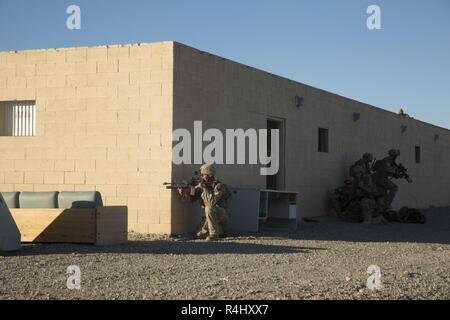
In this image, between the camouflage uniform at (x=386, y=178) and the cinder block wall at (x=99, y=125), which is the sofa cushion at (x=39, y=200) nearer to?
the cinder block wall at (x=99, y=125)

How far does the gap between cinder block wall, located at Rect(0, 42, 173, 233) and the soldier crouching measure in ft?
1.99

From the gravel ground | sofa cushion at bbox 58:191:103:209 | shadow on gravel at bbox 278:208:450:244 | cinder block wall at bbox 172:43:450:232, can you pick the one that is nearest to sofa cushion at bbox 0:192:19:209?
sofa cushion at bbox 58:191:103:209

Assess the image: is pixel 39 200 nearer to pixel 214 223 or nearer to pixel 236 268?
pixel 214 223

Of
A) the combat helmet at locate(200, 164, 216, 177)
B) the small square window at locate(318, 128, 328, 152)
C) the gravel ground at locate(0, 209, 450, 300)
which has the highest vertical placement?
the small square window at locate(318, 128, 328, 152)

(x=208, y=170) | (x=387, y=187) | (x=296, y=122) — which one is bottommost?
(x=387, y=187)

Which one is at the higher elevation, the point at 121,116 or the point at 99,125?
the point at 121,116

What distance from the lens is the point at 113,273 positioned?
26.2 feet

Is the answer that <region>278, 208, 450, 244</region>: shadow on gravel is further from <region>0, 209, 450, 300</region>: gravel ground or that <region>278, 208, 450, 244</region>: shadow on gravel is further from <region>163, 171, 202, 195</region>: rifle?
<region>163, 171, 202, 195</region>: rifle

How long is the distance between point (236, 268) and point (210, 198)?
3.96 meters

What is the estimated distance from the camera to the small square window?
19.2 m

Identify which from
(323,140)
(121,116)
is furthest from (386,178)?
(121,116)

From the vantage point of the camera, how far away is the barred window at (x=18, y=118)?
45.7 feet

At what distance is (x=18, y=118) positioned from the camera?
14.1 m
